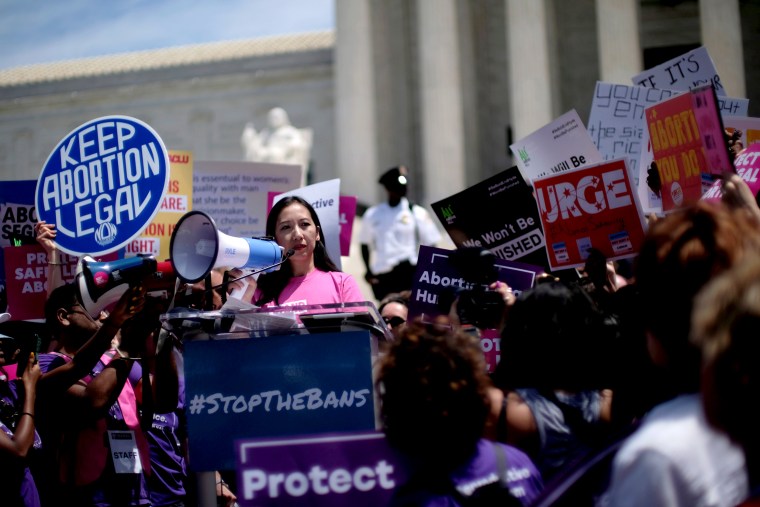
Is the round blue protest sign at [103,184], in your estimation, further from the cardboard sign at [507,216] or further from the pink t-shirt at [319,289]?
the cardboard sign at [507,216]

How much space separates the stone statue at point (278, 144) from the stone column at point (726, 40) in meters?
10.6

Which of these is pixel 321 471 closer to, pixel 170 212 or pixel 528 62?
pixel 170 212

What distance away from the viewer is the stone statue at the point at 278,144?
30875mm

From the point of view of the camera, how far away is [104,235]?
6.91m

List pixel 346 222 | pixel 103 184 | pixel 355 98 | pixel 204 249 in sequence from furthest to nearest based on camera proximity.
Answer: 1. pixel 355 98
2. pixel 346 222
3. pixel 103 184
4. pixel 204 249

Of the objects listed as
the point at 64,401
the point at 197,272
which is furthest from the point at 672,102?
the point at 64,401

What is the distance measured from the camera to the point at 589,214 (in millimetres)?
7137

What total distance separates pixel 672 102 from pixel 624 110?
2.14 metres

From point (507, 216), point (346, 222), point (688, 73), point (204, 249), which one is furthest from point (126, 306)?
point (346, 222)

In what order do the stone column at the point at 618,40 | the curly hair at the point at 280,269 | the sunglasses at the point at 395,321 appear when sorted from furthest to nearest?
the stone column at the point at 618,40, the sunglasses at the point at 395,321, the curly hair at the point at 280,269

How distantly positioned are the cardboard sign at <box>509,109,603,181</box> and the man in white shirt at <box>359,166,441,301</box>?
25.9 feet

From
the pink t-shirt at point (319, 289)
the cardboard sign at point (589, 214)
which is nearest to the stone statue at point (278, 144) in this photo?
the cardboard sign at point (589, 214)

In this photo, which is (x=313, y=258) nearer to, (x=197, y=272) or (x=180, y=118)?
(x=197, y=272)

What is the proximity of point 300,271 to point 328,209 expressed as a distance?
2526 millimetres
